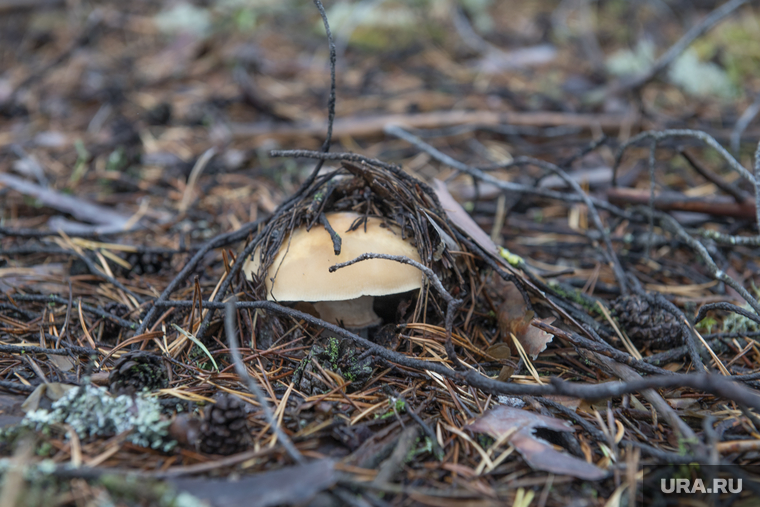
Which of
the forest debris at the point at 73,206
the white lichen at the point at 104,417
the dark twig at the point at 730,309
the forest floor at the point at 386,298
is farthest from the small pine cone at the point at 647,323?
the forest debris at the point at 73,206

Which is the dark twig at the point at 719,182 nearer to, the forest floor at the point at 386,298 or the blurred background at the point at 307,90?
the forest floor at the point at 386,298

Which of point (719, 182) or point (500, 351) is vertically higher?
point (719, 182)

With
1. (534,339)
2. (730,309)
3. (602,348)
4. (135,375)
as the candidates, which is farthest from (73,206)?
(730,309)

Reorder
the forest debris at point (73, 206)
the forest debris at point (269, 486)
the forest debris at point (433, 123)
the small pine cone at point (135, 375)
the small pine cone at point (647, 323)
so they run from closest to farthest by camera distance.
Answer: the forest debris at point (269, 486)
the small pine cone at point (135, 375)
the small pine cone at point (647, 323)
the forest debris at point (73, 206)
the forest debris at point (433, 123)

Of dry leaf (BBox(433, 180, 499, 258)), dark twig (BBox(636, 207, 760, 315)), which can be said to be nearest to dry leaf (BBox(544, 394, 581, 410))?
dry leaf (BBox(433, 180, 499, 258))

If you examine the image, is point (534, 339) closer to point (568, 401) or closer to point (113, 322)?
point (568, 401)
